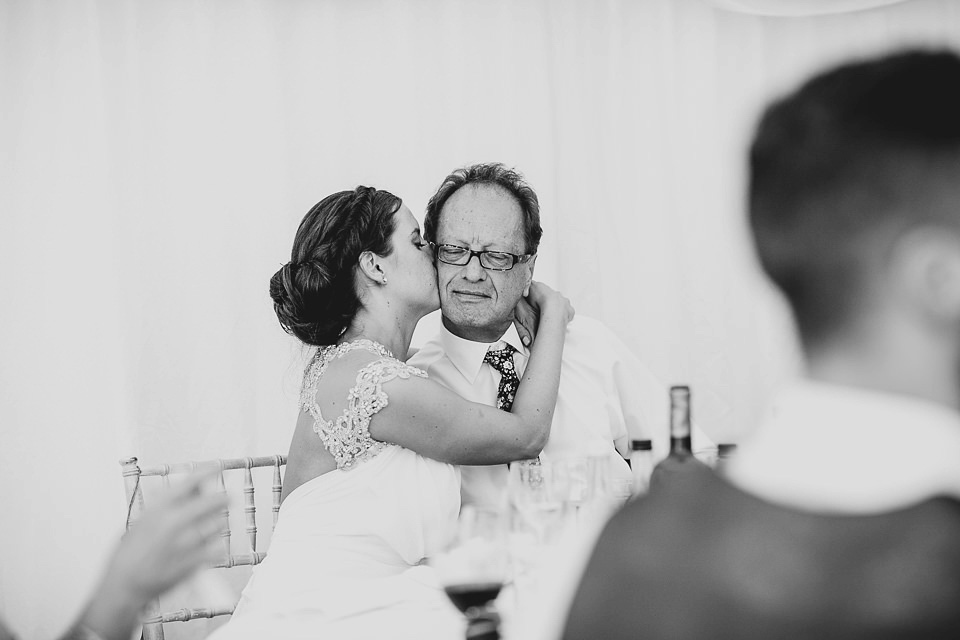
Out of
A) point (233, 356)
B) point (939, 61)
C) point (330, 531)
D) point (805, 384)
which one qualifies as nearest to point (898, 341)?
point (805, 384)

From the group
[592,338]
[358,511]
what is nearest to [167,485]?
[358,511]

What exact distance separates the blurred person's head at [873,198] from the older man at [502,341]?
2.01 meters

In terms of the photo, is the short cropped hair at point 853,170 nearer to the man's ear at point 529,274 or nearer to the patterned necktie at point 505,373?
the patterned necktie at point 505,373

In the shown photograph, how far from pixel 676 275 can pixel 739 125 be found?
0.61 m

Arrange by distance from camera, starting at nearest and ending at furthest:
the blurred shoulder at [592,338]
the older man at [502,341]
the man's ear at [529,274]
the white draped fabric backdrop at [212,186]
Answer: the older man at [502,341]
the man's ear at [529,274]
the blurred shoulder at [592,338]
the white draped fabric backdrop at [212,186]

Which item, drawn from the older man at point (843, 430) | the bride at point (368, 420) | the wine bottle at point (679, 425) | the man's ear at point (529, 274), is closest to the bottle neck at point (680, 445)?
the wine bottle at point (679, 425)

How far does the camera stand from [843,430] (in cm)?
74

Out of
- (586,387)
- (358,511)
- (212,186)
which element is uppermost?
(212,186)

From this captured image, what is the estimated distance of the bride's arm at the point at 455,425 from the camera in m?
2.43

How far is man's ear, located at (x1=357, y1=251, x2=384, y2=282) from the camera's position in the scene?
105 inches

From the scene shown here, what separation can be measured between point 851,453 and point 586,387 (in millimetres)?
2244

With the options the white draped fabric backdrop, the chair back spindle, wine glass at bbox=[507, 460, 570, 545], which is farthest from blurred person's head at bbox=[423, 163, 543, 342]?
wine glass at bbox=[507, 460, 570, 545]

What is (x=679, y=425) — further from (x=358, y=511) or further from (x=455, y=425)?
(x=358, y=511)

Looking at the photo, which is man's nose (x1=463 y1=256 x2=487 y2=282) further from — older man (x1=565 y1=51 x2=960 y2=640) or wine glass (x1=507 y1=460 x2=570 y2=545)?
older man (x1=565 y1=51 x2=960 y2=640)
